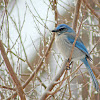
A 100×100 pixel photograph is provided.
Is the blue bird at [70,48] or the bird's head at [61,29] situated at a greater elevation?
the bird's head at [61,29]

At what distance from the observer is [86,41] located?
5.60 meters

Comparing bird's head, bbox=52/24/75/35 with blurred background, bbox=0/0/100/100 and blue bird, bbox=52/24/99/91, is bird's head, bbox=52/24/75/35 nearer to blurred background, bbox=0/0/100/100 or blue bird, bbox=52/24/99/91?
blue bird, bbox=52/24/99/91

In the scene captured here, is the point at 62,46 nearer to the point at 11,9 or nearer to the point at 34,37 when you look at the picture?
the point at 34,37

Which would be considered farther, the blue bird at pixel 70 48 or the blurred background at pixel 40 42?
the blurred background at pixel 40 42

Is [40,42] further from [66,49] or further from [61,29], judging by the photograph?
[66,49]

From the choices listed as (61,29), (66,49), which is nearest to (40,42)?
(61,29)

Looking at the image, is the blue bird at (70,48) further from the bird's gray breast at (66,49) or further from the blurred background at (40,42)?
the blurred background at (40,42)

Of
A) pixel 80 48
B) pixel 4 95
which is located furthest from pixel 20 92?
pixel 80 48

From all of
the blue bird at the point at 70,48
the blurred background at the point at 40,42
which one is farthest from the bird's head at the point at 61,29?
the blurred background at the point at 40,42

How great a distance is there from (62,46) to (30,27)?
6.79ft

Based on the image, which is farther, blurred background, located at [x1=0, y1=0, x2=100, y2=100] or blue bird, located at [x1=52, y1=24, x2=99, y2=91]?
blurred background, located at [x1=0, y1=0, x2=100, y2=100]

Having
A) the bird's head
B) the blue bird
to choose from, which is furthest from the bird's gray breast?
the bird's head

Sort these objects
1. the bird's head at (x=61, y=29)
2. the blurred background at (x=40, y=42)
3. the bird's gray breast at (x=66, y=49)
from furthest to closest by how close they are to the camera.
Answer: the bird's head at (x=61, y=29) → the blurred background at (x=40, y=42) → the bird's gray breast at (x=66, y=49)

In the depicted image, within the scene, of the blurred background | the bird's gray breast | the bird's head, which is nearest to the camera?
the bird's gray breast
